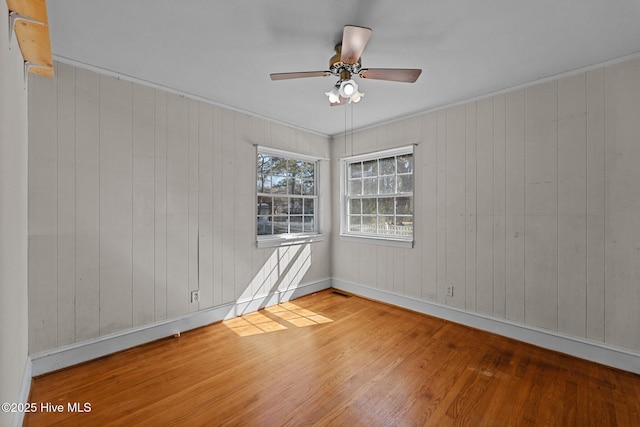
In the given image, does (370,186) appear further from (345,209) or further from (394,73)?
(394,73)

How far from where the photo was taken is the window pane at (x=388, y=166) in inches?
154

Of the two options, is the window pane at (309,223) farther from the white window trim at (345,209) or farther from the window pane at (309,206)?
the white window trim at (345,209)

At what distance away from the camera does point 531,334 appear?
8.85ft

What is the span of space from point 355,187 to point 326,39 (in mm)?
2587

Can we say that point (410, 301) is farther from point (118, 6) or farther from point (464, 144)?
point (118, 6)

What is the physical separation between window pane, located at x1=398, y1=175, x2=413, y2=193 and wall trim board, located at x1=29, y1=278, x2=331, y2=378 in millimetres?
2160

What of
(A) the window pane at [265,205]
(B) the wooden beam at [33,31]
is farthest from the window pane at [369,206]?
(B) the wooden beam at [33,31]

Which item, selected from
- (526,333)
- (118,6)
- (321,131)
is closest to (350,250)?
(321,131)

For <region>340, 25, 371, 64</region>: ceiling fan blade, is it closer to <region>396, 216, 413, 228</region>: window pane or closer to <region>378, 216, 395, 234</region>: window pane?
<region>396, 216, 413, 228</region>: window pane

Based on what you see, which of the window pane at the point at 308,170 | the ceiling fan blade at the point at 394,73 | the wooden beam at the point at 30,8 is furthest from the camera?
the window pane at the point at 308,170

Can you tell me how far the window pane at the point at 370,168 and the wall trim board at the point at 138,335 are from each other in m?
2.12

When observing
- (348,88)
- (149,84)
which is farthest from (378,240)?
(149,84)

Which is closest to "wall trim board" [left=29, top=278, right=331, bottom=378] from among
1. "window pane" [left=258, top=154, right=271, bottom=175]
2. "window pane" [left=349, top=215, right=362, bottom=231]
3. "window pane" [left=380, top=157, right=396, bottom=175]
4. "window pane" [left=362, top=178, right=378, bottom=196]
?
"window pane" [left=349, top=215, right=362, bottom=231]

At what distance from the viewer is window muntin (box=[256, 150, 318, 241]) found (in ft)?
12.4
